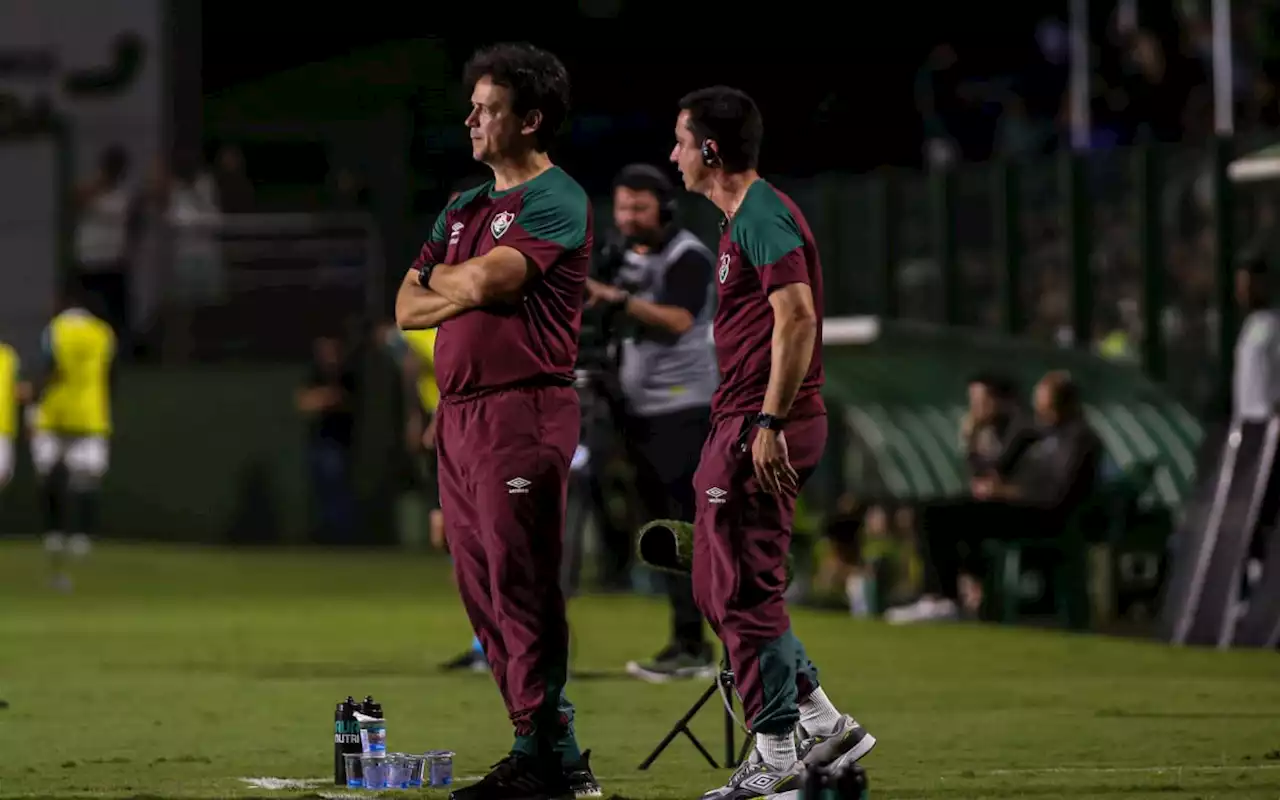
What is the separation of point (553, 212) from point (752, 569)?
1.24 metres

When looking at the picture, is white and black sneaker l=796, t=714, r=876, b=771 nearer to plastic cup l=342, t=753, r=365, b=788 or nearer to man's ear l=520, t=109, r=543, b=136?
plastic cup l=342, t=753, r=365, b=788

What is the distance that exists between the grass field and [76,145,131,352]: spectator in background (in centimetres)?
774

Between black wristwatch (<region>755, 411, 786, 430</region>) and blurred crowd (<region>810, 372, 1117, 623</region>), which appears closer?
black wristwatch (<region>755, 411, 786, 430</region>)

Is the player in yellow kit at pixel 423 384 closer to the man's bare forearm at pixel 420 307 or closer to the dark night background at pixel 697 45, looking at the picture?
the man's bare forearm at pixel 420 307

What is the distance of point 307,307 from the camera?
2748cm

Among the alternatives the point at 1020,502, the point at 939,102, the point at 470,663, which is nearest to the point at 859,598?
the point at 1020,502

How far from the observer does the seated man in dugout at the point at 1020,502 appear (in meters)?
16.1

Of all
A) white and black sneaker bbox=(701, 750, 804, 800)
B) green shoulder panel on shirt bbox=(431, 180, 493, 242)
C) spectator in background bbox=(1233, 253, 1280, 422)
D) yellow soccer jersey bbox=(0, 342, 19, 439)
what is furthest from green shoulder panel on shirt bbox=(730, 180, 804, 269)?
yellow soccer jersey bbox=(0, 342, 19, 439)

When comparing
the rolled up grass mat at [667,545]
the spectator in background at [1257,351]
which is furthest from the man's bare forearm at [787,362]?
the spectator in background at [1257,351]

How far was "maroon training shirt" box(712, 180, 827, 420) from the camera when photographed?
805 cm

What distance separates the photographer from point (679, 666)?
12664mm

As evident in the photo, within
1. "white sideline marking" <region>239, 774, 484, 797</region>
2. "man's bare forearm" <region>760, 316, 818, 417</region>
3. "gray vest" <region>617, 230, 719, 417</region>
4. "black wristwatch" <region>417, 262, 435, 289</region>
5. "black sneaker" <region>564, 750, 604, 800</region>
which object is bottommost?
"white sideline marking" <region>239, 774, 484, 797</region>

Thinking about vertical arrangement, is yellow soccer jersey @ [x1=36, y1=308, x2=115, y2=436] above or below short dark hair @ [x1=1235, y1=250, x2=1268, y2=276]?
below

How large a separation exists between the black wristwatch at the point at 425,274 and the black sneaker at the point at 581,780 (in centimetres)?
154
